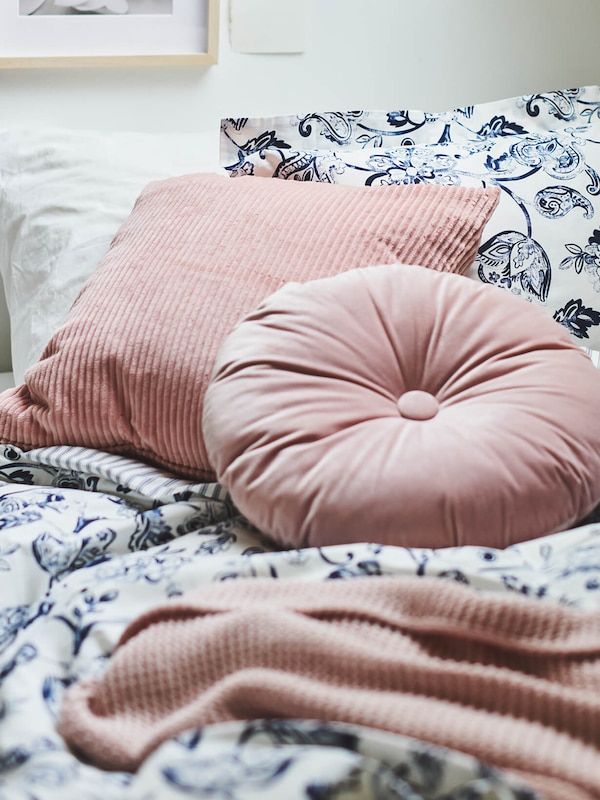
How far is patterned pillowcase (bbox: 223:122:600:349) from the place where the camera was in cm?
118

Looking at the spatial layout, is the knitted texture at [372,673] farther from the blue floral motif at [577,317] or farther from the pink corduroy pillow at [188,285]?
the blue floral motif at [577,317]

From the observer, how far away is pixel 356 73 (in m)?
1.62

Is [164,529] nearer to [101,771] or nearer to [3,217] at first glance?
[101,771]

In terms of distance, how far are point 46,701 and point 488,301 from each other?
0.56m

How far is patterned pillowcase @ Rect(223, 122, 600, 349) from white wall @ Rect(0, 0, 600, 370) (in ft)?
1.03

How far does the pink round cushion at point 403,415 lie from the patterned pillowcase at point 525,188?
25cm

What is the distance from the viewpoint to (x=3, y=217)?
1412 mm

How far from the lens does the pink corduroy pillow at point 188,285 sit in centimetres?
100

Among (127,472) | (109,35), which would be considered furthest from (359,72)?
(127,472)

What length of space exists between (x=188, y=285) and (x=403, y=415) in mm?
325

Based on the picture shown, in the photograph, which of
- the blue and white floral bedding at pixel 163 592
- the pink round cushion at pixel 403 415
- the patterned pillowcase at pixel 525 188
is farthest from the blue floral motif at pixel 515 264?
the blue and white floral bedding at pixel 163 592

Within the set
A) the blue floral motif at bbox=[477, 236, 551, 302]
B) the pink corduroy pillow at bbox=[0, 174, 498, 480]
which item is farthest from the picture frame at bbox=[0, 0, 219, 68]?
the blue floral motif at bbox=[477, 236, 551, 302]

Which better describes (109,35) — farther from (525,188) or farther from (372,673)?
(372,673)

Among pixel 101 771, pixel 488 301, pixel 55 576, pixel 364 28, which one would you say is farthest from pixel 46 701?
pixel 364 28
